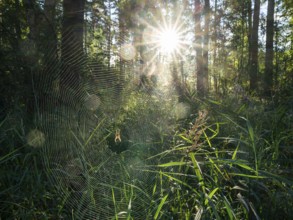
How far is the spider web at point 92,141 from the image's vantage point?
5.11 feet

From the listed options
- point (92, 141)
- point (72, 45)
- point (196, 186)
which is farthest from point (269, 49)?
point (196, 186)

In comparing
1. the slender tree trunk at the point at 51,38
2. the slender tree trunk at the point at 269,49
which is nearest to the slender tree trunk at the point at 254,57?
the slender tree trunk at the point at 269,49

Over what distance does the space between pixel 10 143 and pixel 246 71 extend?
22.9ft

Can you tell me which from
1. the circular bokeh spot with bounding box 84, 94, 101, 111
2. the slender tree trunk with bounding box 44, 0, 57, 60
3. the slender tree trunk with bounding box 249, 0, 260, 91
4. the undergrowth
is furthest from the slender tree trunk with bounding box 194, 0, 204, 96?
the undergrowth

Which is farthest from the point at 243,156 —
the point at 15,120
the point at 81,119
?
the point at 15,120

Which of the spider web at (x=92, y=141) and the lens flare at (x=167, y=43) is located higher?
the lens flare at (x=167, y=43)

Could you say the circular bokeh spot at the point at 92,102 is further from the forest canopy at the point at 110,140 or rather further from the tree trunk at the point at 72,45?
the tree trunk at the point at 72,45

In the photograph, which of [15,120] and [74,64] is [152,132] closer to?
[74,64]

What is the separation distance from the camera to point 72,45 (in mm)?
3057

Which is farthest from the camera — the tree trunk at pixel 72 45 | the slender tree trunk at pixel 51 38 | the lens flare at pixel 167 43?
the lens flare at pixel 167 43

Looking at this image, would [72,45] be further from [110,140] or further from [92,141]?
[92,141]

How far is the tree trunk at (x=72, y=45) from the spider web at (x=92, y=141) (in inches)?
0.4

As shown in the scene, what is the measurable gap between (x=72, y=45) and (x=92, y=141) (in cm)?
129

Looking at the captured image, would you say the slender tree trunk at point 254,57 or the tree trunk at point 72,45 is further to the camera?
the slender tree trunk at point 254,57
